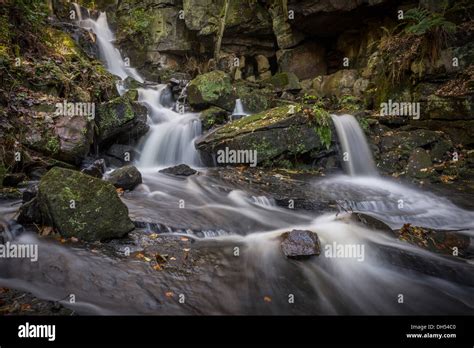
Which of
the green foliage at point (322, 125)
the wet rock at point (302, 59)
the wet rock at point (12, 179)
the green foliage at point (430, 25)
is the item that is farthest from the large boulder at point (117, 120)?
the wet rock at point (302, 59)

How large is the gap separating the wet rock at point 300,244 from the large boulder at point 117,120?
6167 millimetres

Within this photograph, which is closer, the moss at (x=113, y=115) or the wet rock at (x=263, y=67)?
the moss at (x=113, y=115)

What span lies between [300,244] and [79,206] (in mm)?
3063

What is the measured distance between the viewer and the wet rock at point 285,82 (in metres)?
15.1

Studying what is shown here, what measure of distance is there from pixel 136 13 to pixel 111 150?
13377 millimetres

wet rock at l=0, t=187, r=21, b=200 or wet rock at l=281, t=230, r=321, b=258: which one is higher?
wet rock at l=0, t=187, r=21, b=200

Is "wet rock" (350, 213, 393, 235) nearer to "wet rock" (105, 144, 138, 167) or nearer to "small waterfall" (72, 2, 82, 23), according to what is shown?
"wet rock" (105, 144, 138, 167)

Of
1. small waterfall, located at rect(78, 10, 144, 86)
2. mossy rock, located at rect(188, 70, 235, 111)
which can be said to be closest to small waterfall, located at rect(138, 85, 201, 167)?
mossy rock, located at rect(188, 70, 235, 111)

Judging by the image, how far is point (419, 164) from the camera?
29.4 feet

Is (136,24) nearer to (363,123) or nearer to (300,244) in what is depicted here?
(363,123)

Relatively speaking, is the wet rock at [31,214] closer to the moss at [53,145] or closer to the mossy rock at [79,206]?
the mossy rock at [79,206]

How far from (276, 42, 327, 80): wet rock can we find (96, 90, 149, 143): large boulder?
9.73 m

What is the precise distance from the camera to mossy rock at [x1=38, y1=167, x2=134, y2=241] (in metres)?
4.26

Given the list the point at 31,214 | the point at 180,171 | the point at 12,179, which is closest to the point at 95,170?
the point at 12,179
